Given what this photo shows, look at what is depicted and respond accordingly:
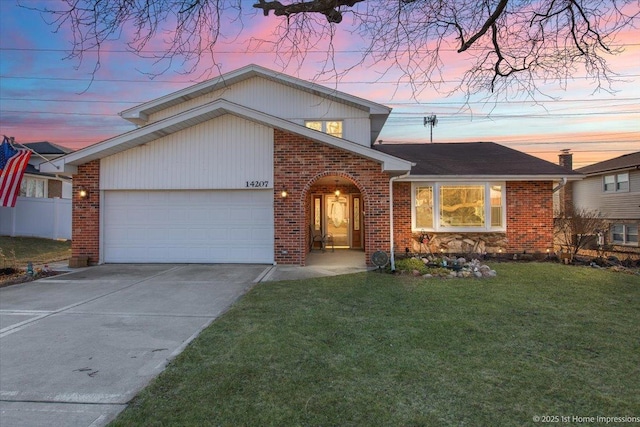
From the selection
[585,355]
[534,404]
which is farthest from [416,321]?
[534,404]

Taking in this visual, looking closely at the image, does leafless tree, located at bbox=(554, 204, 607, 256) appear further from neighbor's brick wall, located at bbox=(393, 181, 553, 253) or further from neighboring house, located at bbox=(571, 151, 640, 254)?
neighboring house, located at bbox=(571, 151, 640, 254)

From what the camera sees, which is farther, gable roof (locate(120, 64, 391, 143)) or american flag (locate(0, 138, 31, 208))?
gable roof (locate(120, 64, 391, 143))

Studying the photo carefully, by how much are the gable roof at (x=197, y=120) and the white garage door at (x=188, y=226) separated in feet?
4.45

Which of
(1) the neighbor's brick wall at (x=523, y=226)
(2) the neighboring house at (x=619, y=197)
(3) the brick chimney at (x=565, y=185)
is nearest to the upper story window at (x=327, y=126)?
(1) the neighbor's brick wall at (x=523, y=226)

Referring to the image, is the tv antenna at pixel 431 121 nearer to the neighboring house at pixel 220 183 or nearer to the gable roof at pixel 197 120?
the neighboring house at pixel 220 183

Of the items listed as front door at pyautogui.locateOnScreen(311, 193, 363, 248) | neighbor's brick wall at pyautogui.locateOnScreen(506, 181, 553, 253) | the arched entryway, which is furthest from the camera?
front door at pyautogui.locateOnScreen(311, 193, 363, 248)

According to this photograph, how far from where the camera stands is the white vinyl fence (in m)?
18.2

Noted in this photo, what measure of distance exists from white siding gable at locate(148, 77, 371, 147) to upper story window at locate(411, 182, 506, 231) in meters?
2.89

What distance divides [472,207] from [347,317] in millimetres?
8745

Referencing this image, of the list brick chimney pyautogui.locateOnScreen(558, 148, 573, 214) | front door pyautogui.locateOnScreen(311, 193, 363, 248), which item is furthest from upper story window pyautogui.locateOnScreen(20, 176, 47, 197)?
brick chimney pyautogui.locateOnScreen(558, 148, 573, 214)

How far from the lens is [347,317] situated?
219 inches

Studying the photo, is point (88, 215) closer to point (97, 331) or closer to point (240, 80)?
point (240, 80)

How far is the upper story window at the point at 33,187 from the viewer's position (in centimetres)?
2041

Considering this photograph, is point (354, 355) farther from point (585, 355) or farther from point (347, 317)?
point (585, 355)
